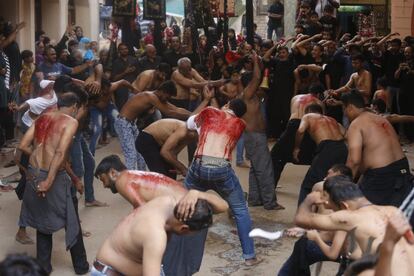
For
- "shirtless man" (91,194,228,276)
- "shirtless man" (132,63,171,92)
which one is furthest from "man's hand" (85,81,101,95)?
"shirtless man" (91,194,228,276)

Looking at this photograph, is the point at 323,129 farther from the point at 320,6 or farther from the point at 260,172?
the point at 320,6

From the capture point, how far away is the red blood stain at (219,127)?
7.04 m

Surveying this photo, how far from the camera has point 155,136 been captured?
8.49 meters

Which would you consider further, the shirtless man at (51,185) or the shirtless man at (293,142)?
the shirtless man at (293,142)

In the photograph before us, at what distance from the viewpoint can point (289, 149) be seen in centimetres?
930

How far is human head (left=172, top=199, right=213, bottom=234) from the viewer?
4.43 meters

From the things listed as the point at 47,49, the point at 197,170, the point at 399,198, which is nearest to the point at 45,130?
the point at 197,170

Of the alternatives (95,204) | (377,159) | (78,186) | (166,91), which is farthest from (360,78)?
(78,186)

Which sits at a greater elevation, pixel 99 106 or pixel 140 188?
pixel 140 188

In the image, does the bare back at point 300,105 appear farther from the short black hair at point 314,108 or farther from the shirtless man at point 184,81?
the shirtless man at point 184,81

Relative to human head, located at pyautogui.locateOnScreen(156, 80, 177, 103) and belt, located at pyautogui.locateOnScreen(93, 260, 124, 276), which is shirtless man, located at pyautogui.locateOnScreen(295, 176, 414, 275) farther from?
human head, located at pyautogui.locateOnScreen(156, 80, 177, 103)

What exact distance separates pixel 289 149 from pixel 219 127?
239 cm

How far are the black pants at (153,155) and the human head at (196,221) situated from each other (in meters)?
3.89

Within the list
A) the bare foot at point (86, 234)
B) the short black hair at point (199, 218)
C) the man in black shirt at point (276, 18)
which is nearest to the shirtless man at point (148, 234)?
the short black hair at point (199, 218)
